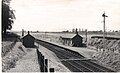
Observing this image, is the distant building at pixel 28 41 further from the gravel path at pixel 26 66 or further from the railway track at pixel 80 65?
the gravel path at pixel 26 66

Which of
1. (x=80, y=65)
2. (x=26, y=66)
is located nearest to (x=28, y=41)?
(x=80, y=65)

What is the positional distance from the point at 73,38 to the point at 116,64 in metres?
31.5

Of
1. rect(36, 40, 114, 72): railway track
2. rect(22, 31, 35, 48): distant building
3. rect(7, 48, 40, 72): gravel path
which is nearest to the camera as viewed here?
rect(7, 48, 40, 72): gravel path

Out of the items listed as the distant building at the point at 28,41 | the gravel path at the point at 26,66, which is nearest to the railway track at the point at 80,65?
the gravel path at the point at 26,66

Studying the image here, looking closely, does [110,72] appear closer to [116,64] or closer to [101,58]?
[116,64]

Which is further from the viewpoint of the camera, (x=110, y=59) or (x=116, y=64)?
(x=110, y=59)

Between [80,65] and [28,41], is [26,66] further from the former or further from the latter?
[28,41]

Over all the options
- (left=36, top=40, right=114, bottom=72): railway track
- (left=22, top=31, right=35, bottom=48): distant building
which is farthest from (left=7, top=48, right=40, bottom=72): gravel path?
(left=22, top=31, right=35, bottom=48): distant building

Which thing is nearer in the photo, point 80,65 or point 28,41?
point 80,65

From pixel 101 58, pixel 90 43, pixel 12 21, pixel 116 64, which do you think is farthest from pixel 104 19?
pixel 12 21

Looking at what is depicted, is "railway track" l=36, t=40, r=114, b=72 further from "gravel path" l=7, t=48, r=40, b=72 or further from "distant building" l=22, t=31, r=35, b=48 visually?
"distant building" l=22, t=31, r=35, b=48

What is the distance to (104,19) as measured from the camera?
43188 millimetres

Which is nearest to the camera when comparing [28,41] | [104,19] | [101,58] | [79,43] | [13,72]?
[13,72]

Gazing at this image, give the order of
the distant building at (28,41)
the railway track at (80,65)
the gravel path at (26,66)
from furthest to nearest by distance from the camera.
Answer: the distant building at (28,41) → the railway track at (80,65) → the gravel path at (26,66)
